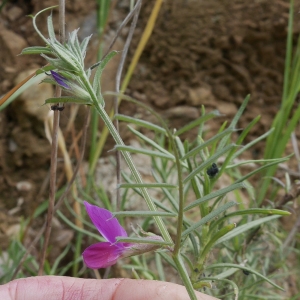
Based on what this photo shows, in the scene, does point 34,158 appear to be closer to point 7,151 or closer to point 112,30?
point 7,151

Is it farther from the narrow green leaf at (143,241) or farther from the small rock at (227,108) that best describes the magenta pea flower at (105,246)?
the small rock at (227,108)

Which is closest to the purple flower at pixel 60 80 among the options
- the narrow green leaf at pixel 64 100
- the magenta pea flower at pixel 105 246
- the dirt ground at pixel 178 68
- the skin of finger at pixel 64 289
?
the narrow green leaf at pixel 64 100

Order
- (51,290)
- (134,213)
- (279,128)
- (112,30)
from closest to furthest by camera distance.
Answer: (134,213), (51,290), (279,128), (112,30)

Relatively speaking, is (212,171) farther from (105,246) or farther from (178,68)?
(178,68)

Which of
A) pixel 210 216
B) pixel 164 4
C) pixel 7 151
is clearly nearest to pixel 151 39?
pixel 164 4

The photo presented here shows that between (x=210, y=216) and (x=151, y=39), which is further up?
(x=151, y=39)

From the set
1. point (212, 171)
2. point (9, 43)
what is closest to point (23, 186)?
point (9, 43)
